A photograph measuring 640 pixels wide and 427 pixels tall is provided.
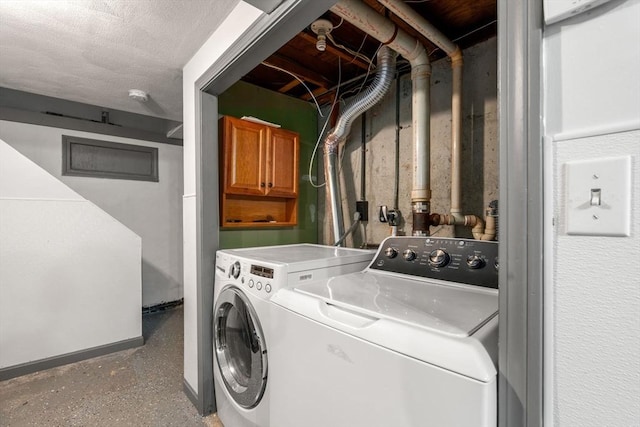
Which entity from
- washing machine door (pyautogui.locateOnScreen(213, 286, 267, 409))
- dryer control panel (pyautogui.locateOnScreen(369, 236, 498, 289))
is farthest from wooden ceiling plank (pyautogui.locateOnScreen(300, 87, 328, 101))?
washing machine door (pyautogui.locateOnScreen(213, 286, 267, 409))

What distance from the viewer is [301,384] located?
102cm

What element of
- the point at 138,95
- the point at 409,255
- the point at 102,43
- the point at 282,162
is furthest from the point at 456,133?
the point at 138,95

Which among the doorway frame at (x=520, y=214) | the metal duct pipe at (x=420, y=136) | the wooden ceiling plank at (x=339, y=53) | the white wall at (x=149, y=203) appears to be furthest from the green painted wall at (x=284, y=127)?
the doorway frame at (x=520, y=214)

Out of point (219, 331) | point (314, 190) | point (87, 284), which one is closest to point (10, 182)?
point (87, 284)

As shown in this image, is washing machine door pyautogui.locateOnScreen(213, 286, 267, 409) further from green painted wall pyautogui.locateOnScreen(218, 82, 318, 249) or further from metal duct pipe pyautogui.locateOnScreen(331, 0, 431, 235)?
metal duct pipe pyautogui.locateOnScreen(331, 0, 431, 235)

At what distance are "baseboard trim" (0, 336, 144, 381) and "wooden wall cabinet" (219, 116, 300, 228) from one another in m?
1.50

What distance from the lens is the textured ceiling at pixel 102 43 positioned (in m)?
1.42

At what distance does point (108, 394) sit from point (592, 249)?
2.60m

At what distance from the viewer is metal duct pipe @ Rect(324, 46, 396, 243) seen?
185 cm

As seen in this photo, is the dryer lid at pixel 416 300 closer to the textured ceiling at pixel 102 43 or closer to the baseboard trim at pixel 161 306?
the textured ceiling at pixel 102 43

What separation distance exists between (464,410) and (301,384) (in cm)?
58

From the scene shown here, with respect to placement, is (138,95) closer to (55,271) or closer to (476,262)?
(55,271)

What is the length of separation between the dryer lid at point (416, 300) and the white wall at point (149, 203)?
111 inches

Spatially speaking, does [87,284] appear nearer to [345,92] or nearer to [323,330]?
[323,330]
